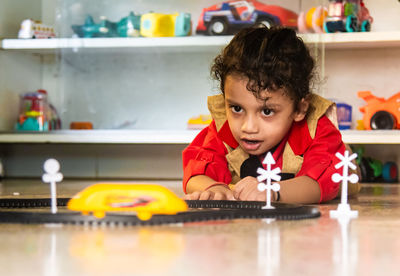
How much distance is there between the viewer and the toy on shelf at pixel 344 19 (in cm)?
214

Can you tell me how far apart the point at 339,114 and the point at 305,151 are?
3.02ft

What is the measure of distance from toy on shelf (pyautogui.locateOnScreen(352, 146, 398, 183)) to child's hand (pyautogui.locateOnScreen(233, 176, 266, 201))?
1.13 metres

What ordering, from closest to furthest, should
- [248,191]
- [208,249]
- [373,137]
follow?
[208,249]
[248,191]
[373,137]

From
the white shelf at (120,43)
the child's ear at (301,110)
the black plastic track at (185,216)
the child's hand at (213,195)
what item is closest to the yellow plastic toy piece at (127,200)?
the black plastic track at (185,216)

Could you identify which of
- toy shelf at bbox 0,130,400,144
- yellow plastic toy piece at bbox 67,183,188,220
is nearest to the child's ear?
yellow plastic toy piece at bbox 67,183,188,220

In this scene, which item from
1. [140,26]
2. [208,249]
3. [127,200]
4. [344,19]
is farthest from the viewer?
[140,26]

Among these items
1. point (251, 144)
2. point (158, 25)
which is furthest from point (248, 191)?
point (158, 25)

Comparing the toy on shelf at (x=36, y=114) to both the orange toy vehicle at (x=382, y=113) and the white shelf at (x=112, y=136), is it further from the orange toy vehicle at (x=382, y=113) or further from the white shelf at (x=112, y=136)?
the orange toy vehicle at (x=382, y=113)

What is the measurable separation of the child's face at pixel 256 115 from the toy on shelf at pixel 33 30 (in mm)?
1285

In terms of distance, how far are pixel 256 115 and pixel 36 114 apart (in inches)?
52.2

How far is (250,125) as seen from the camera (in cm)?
123

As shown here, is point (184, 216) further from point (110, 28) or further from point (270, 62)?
point (110, 28)

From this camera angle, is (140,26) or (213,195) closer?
(213,195)

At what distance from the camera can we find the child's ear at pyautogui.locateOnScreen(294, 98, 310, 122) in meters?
1.31
